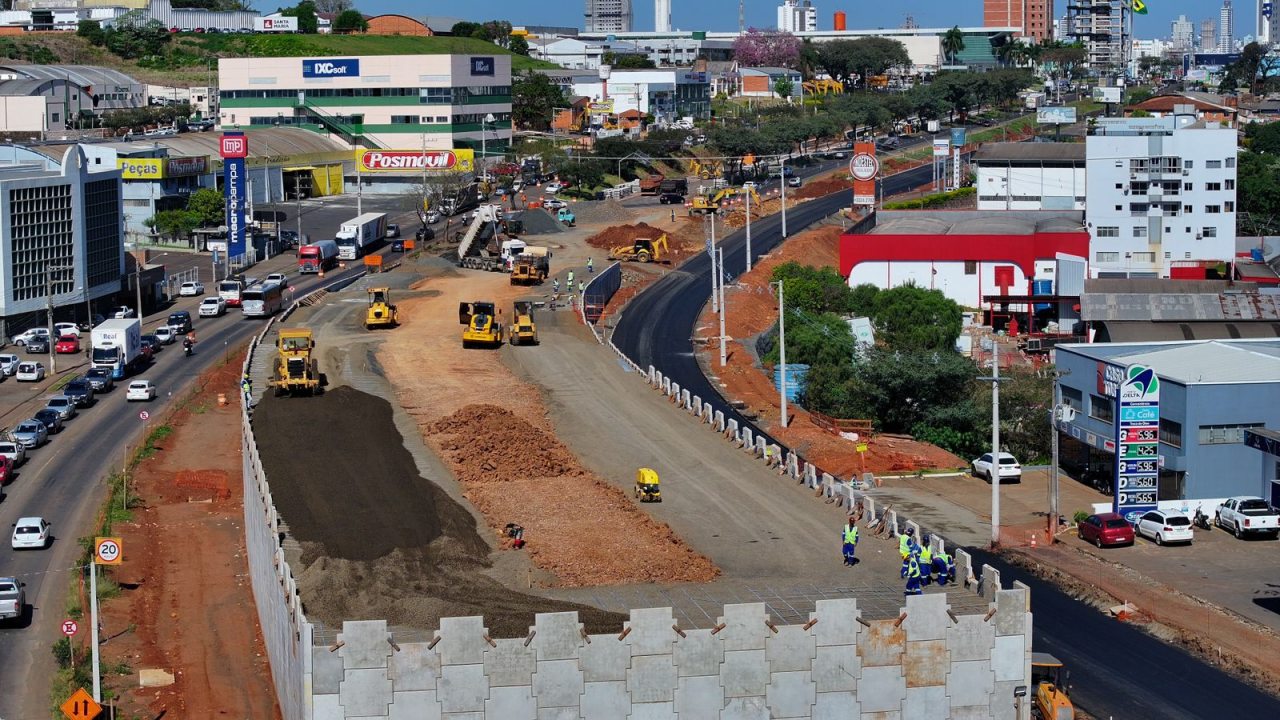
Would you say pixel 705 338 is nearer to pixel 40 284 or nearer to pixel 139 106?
pixel 40 284

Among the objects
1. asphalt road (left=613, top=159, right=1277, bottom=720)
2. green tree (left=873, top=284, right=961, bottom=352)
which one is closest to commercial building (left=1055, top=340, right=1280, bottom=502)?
asphalt road (left=613, top=159, right=1277, bottom=720)

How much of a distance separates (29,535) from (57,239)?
40.8 m

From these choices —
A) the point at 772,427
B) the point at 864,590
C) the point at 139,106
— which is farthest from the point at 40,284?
the point at 139,106

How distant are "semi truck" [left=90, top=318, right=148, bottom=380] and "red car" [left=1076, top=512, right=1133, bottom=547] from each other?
4562cm

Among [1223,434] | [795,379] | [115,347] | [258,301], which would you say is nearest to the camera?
[1223,434]

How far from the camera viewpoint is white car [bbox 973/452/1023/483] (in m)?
64.1

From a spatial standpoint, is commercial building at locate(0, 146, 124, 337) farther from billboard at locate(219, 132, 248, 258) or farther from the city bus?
billboard at locate(219, 132, 248, 258)

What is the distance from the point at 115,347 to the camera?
79562 millimetres

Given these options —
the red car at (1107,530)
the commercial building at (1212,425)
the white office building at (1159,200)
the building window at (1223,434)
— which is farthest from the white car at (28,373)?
the white office building at (1159,200)

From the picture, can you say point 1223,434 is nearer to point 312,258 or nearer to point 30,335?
point 30,335

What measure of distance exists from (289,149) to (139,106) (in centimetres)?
4992

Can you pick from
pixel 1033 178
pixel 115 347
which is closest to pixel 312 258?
pixel 115 347

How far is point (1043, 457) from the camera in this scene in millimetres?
70125

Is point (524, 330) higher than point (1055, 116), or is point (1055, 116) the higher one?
point (1055, 116)
